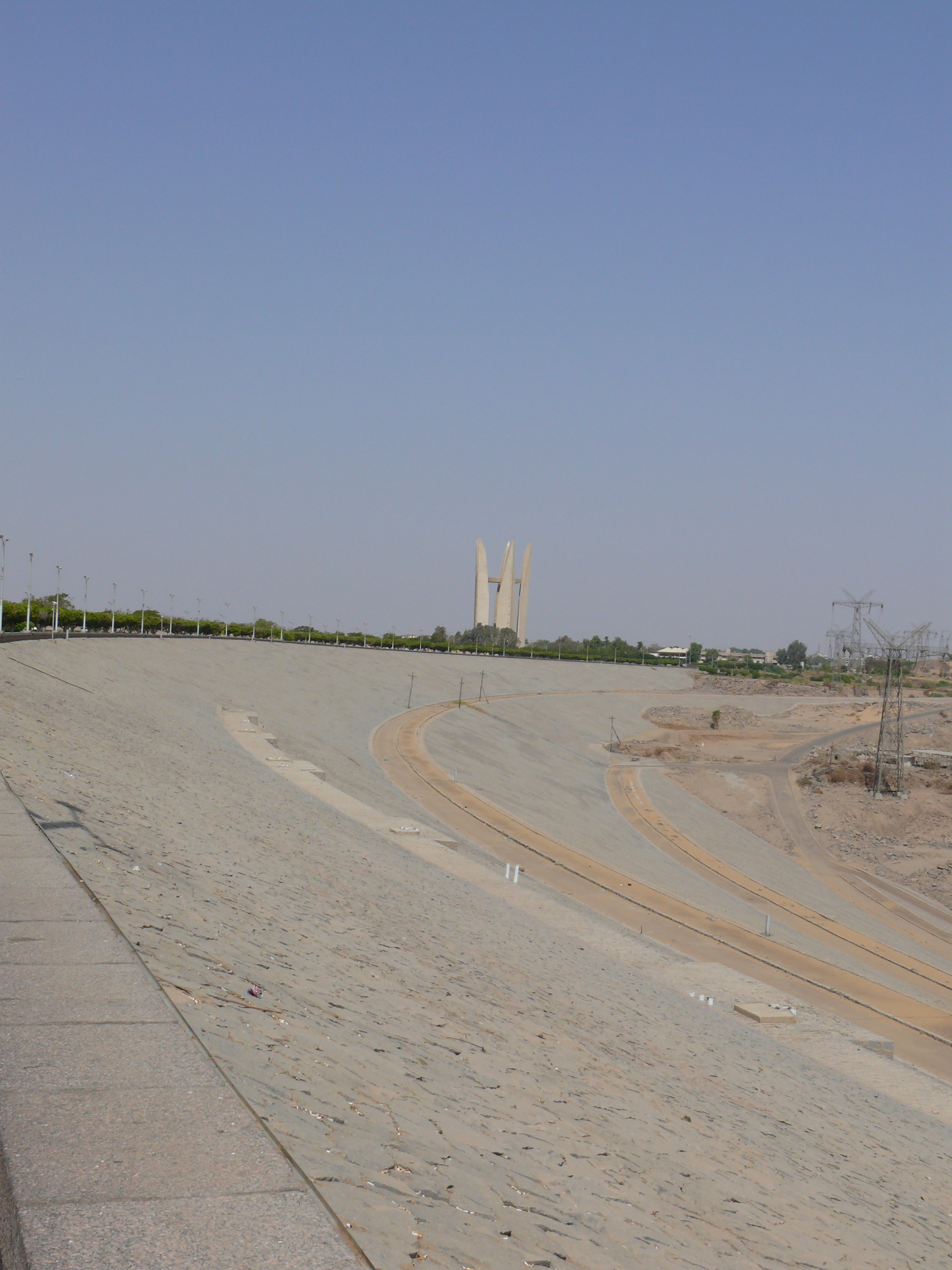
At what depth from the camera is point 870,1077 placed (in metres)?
15.3

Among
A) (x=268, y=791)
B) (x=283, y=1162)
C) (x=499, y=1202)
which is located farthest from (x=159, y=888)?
(x=268, y=791)

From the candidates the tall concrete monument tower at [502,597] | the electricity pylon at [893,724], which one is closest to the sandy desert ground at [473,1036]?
the electricity pylon at [893,724]

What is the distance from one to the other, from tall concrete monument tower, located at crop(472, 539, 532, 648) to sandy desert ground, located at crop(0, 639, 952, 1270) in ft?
442

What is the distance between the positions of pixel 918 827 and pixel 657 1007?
160 feet

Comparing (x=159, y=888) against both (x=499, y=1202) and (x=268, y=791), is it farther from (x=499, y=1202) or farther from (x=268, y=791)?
(x=268, y=791)

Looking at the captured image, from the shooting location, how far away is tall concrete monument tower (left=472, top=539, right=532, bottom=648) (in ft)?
553

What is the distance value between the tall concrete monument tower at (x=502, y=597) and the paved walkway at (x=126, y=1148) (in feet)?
530

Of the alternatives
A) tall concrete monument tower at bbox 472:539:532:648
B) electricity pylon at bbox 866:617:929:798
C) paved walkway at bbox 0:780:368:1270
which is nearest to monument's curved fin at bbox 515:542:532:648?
tall concrete monument tower at bbox 472:539:532:648

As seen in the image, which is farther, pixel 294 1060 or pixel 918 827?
pixel 918 827

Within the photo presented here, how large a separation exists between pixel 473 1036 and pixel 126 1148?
5836mm

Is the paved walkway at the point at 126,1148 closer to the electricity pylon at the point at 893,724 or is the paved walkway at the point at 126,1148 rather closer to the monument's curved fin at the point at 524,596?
the electricity pylon at the point at 893,724

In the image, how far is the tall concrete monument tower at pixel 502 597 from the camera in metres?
169

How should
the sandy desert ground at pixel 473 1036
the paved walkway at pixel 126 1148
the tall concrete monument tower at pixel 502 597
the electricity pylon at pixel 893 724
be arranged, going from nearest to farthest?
the paved walkway at pixel 126 1148 < the sandy desert ground at pixel 473 1036 < the electricity pylon at pixel 893 724 < the tall concrete monument tower at pixel 502 597

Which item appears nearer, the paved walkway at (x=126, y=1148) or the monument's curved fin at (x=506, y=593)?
the paved walkway at (x=126, y=1148)
